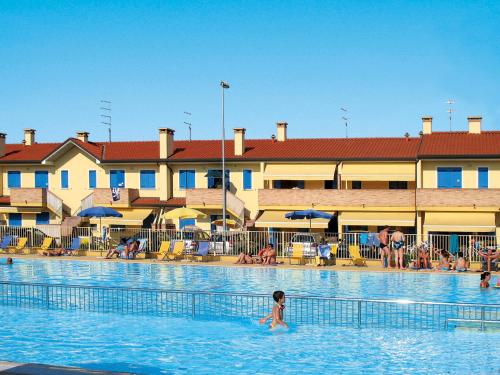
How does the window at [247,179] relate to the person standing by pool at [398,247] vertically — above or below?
above

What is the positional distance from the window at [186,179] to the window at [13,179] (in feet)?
40.5

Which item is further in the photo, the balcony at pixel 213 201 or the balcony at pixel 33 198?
the balcony at pixel 33 198

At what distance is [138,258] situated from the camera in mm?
37031

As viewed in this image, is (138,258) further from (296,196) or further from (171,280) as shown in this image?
(296,196)

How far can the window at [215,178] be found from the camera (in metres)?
46.7

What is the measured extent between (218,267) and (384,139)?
63.6 feet

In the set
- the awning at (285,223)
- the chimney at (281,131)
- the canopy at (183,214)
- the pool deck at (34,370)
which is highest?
the chimney at (281,131)

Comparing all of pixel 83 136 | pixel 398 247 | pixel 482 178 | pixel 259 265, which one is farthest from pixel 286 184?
pixel 83 136

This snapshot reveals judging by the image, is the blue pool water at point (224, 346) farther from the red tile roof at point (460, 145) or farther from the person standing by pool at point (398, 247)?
the red tile roof at point (460, 145)

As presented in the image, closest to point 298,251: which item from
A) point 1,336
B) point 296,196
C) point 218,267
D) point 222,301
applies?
point 218,267

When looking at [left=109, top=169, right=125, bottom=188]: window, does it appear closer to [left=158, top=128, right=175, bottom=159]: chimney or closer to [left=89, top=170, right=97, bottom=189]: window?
[left=89, top=170, right=97, bottom=189]: window

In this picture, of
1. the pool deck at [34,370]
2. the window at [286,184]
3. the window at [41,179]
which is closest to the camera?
the pool deck at [34,370]

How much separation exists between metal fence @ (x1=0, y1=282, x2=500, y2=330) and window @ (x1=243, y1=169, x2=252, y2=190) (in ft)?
83.4

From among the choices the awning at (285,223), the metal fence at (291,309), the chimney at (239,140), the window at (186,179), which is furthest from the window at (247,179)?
the metal fence at (291,309)
